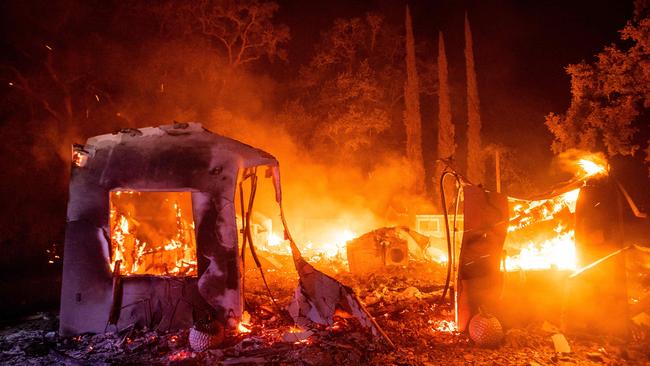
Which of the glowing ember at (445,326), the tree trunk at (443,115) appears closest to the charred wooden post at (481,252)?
the glowing ember at (445,326)

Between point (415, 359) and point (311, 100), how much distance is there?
27751 mm

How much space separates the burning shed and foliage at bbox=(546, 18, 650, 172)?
17.2m

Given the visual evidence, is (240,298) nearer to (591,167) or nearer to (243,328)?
(243,328)

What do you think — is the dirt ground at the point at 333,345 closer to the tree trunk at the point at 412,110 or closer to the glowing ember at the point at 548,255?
the glowing ember at the point at 548,255

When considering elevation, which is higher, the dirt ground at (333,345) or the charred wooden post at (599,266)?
the charred wooden post at (599,266)

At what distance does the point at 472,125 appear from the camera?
36.9 metres

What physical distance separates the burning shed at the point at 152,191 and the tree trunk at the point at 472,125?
95.4ft

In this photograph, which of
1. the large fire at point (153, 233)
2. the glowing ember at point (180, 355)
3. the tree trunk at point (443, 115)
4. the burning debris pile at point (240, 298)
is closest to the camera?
the glowing ember at point (180, 355)

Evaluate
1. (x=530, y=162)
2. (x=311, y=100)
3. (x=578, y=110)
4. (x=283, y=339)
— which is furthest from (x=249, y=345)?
(x=530, y=162)

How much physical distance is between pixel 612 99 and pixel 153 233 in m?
20.1

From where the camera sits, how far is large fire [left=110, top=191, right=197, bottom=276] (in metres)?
11.1

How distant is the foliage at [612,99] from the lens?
18.5 metres

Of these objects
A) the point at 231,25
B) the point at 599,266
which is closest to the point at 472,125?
the point at 231,25

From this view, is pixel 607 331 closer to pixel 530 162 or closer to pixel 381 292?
pixel 381 292
